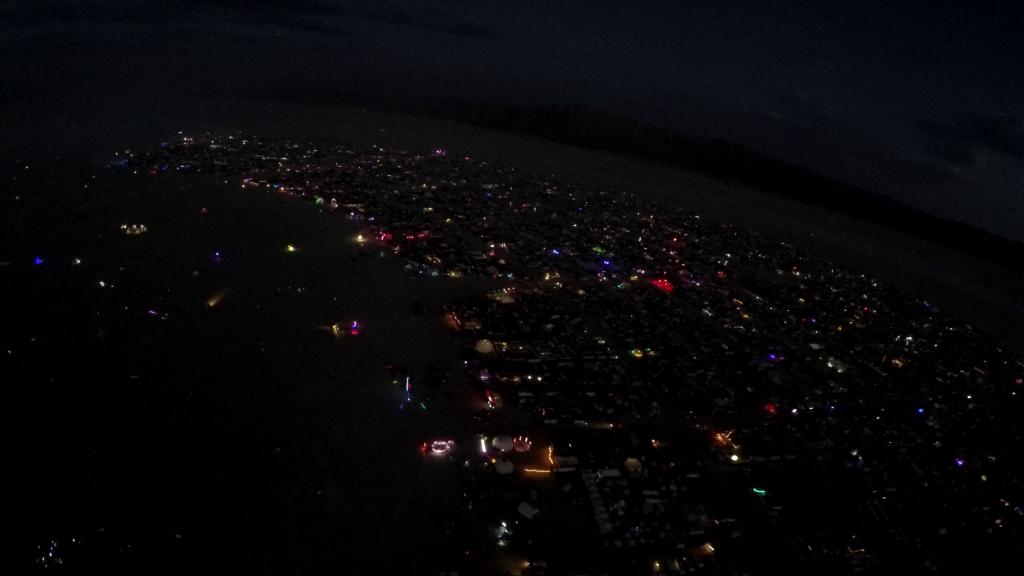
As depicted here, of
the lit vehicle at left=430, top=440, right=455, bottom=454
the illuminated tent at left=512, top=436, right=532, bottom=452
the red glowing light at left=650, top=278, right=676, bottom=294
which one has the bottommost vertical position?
the lit vehicle at left=430, top=440, right=455, bottom=454

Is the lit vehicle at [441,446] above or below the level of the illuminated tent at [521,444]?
below

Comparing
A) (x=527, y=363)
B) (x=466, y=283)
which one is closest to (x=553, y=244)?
(x=466, y=283)

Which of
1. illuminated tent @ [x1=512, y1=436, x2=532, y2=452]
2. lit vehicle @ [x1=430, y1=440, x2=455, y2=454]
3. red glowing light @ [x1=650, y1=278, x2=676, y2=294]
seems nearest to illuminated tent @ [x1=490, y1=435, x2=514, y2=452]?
illuminated tent @ [x1=512, y1=436, x2=532, y2=452]

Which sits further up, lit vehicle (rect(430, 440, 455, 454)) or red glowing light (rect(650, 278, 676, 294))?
red glowing light (rect(650, 278, 676, 294))

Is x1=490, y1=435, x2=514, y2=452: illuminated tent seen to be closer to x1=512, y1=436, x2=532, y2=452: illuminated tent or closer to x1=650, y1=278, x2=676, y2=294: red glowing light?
x1=512, y1=436, x2=532, y2=452: illuminated tent

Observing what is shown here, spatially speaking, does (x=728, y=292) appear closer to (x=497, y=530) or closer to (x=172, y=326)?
(x=497, y=530)

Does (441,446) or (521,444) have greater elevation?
(521,444)

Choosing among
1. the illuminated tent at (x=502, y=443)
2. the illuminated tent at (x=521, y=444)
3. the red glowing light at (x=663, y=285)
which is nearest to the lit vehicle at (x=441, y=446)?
the illuminated tent at (x=502, y=443)

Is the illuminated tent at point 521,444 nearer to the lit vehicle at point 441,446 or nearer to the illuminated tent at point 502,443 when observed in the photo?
the illuminated tent at point 502,443

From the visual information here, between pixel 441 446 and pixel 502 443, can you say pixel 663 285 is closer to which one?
pixel 502 443

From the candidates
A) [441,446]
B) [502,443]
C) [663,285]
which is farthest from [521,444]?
[663,285]

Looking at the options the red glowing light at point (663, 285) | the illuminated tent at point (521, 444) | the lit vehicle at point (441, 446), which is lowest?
the lit vehicle at point (441, 446)
